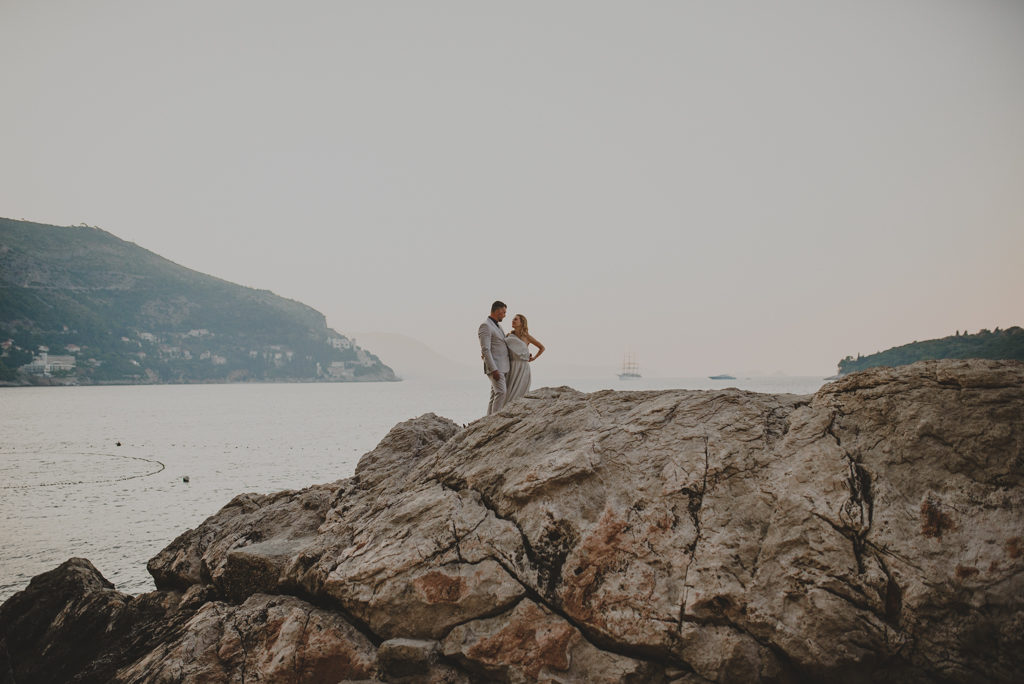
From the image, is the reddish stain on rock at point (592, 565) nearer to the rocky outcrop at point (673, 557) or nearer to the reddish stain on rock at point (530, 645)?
the rocky outcrop at point (673, 557)

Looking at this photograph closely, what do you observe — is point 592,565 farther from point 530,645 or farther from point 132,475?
point 132,475

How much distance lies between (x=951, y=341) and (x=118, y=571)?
8027 cm

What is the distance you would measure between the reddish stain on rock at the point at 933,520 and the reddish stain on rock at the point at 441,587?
5735 mm

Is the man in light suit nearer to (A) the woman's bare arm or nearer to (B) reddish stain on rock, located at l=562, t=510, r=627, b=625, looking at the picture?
(A) the woman's bare arm

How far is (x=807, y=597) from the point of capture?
20.5 feet

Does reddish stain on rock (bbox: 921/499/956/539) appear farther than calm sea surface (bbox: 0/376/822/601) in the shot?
No

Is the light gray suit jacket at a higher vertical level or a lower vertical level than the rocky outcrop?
higher

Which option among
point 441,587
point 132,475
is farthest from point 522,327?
point 132,475

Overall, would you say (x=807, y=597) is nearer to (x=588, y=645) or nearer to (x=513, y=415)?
(x=588, y=645)

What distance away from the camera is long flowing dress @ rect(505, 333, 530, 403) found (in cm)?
1293

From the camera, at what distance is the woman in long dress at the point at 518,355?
1295 centimetres

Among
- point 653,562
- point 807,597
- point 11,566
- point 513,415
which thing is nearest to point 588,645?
point 653,562

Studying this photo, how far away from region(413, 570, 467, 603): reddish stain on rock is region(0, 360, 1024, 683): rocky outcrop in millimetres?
38

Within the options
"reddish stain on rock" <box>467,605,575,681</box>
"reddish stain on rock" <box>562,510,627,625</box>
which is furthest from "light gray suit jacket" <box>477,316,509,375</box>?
"reddish stain on rock" <box>467,605,575,681</box>
